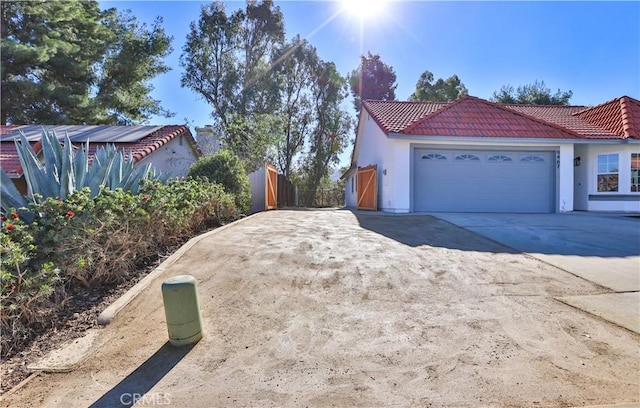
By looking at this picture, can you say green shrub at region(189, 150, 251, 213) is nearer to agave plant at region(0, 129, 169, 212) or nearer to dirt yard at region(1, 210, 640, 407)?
agave plant at region(0, 129, 169, 212)

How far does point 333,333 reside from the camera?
139 inches

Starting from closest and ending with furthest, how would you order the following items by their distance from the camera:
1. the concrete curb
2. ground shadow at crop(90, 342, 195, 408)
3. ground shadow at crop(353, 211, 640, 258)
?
ground shadow at crop(90, 342, 195, 408), the concrete curb, ground shadow at crop(353, 211, 640, 258)

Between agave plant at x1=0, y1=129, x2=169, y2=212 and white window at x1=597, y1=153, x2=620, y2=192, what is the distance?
53.4ft

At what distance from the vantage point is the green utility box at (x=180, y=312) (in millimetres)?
3322

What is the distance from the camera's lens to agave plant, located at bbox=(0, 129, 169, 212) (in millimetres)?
4684

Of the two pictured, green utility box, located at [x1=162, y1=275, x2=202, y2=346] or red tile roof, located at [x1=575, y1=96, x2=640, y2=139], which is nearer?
green utility box, located at [x1=162, y1=275, x2=202, y2=346]

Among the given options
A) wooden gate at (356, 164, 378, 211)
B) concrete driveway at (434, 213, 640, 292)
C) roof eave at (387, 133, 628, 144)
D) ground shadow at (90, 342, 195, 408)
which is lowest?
ground shadow at (90, 342, 195, 408)

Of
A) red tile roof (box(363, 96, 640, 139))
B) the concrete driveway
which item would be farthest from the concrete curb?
red tile roof (box(363, 96, 640, 139))

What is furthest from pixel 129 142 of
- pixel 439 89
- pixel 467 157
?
pixel 439 89

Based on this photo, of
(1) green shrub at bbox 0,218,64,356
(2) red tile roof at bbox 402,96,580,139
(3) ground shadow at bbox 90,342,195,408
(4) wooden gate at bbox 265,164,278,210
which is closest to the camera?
(3) ground shadow at bbox 90,342,195,408

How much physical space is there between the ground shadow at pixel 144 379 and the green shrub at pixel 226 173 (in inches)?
281

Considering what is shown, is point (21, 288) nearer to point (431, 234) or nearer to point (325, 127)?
point (431, 234)

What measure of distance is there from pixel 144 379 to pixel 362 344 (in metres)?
1.92

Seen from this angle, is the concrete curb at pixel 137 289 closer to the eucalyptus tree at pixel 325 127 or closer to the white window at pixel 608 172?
the white window at pixel 608 172
